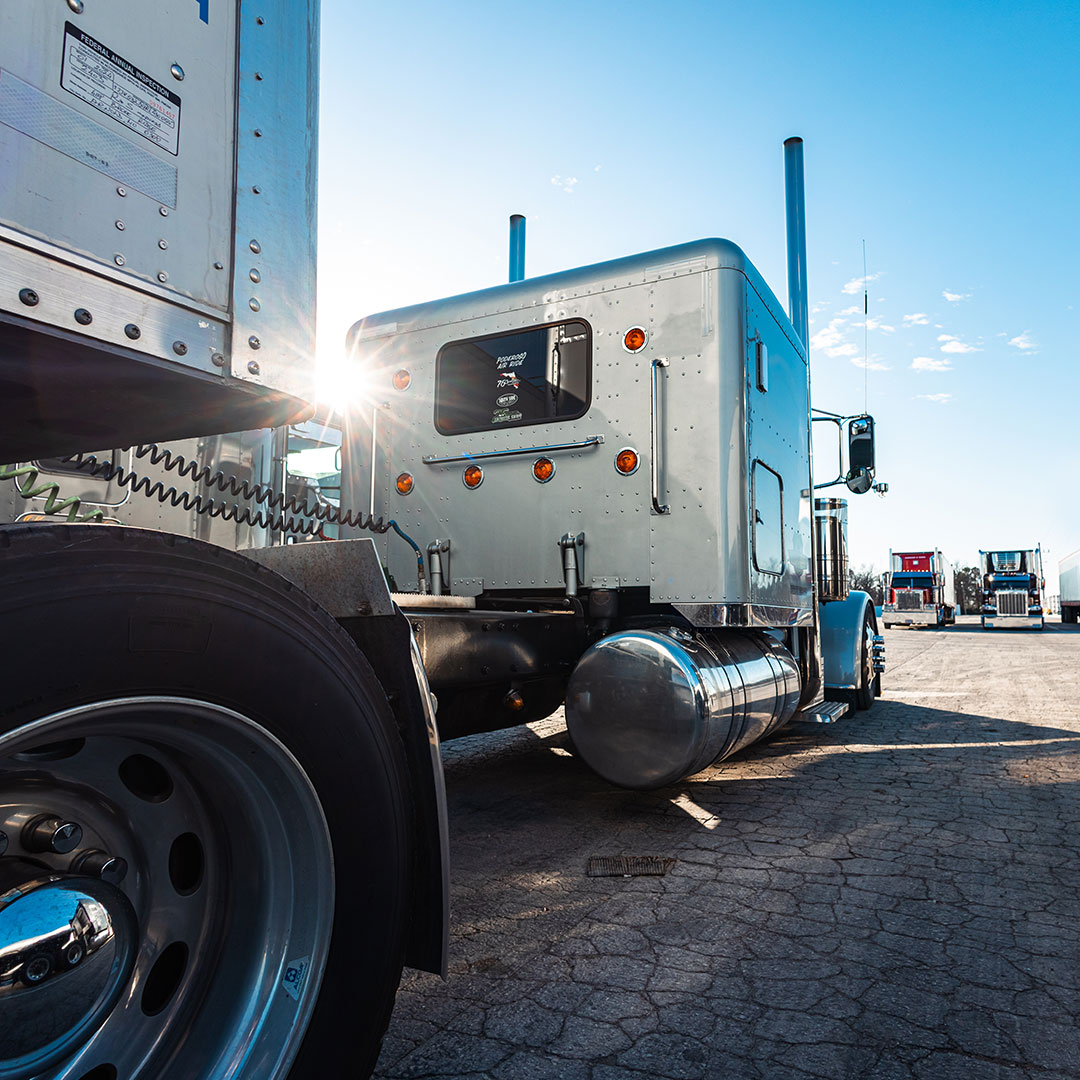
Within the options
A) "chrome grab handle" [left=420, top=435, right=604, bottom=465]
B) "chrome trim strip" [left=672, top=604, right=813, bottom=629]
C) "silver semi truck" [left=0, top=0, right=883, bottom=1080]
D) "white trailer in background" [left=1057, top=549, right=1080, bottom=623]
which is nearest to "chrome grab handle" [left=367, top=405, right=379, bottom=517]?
"chrome grab handle" [left=420, top=435, right=604, bottom=465]

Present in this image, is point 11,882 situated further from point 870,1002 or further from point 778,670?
point 778,670

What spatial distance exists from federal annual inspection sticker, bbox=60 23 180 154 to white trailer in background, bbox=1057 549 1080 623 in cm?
4457

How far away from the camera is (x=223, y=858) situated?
1453 millimetres

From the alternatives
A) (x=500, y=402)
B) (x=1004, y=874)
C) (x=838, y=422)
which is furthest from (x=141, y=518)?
(x=838, y=422)

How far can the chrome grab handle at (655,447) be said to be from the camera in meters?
4.14

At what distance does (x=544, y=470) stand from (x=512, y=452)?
8.3 inches

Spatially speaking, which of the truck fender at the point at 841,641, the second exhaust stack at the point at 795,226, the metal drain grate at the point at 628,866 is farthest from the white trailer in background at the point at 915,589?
the metal drain grate at the point at 628,866

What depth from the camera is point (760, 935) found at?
8.58ft

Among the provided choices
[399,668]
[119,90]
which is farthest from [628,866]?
[119,90]

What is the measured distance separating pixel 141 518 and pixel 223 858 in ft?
4.81

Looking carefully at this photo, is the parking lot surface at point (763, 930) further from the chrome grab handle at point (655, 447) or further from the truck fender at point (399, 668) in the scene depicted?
the chrome grab handle at point (655, 447)

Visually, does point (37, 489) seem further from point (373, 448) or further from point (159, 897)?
point (373, 448)

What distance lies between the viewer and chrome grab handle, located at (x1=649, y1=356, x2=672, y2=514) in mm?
4145

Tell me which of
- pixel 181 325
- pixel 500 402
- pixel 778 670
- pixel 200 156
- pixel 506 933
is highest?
pixel 500 402
